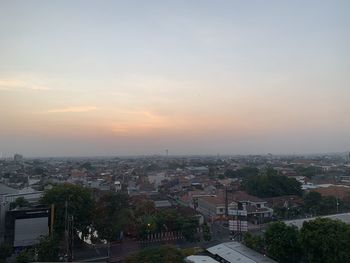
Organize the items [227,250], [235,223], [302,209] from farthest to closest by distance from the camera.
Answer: [302,209], [235,223], [227,250]

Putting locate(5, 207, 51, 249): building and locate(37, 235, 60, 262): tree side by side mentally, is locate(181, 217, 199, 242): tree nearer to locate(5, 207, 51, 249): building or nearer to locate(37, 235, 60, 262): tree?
locate(37, 235, 60, 262): tree

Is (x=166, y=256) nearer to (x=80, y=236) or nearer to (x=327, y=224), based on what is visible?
(x=327, y=224)

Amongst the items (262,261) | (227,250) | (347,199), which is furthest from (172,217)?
(347,199)

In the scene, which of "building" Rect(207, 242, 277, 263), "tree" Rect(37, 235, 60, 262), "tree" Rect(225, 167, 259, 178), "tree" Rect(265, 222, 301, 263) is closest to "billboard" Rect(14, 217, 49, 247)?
"tree" Rect(37, 235, 60, 262)

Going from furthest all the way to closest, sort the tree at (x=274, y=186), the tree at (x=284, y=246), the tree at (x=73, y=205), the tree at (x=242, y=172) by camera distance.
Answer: the tree at (x=242, y=172) < the tree at (x=274, y=186) < the tree at (x=73, y=205) < the tree at (x=284, y=246)

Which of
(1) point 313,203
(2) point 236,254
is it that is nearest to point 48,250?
(2) point 236,254

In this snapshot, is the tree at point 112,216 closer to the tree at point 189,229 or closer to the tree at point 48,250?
the tree at point 189,229

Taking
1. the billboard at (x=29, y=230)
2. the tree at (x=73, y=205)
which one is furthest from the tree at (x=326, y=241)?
the billboard at (x=29, y=230)
